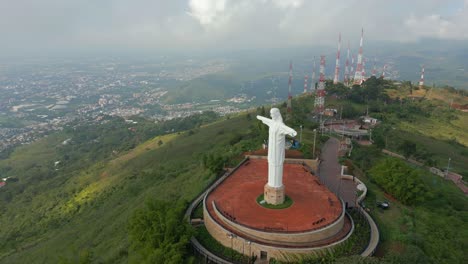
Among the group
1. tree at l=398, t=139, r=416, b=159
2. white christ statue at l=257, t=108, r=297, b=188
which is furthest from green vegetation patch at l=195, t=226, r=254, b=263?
tree at l=398, t=139, r=416, b=159

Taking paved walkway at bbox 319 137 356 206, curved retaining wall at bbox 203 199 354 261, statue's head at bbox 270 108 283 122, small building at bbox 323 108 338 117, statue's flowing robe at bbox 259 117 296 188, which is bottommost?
small building at bbox 323 108 338 117

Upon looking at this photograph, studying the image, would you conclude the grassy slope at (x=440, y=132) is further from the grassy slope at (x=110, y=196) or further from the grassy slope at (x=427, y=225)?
the grassy slope at (x=110, y=196)

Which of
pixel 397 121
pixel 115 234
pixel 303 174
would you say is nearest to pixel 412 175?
pixel 303 174

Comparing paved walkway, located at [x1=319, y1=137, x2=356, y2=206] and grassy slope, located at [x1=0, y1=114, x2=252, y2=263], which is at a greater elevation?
paved walkway, located at [x1=319, y1=137, x2=356, y2=206]

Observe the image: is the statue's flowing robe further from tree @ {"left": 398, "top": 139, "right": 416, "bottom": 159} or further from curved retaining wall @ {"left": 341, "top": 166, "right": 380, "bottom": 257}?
tree @ {"left": 398, "top": 139, "right": 416, "bottom": 159}

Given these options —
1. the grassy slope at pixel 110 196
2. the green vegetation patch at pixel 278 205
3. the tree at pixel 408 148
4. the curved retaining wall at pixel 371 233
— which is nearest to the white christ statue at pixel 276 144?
the green vegetation patch at pixel 278 205

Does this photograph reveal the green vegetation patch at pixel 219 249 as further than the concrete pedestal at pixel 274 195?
No
